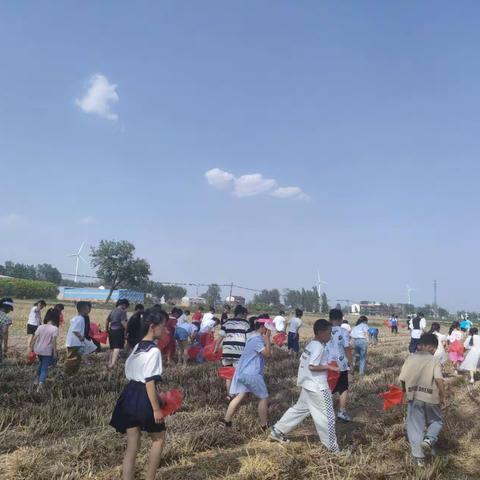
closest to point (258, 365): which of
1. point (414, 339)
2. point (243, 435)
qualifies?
point (243, 435)

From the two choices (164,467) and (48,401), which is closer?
(164,467)

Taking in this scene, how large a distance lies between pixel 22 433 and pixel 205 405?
2.88m

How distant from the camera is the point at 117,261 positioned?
61625mm

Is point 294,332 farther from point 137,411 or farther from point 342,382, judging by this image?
point 137,411

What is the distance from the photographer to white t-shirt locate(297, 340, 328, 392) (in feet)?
19.1

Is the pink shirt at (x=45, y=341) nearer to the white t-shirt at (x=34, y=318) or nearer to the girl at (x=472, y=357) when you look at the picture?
the white t-shirt at (x=34, y=318)

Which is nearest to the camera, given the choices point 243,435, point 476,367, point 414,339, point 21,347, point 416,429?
point 416,429

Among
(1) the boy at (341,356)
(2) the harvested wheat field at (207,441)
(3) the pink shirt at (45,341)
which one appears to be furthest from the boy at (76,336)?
(1) the boy at (341,356)

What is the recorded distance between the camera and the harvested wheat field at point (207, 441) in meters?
5.05

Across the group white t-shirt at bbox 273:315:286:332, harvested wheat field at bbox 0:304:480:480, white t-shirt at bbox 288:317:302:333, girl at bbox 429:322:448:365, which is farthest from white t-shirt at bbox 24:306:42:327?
girl at bbox 429:322:448:365

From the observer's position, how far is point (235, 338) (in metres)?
8.10

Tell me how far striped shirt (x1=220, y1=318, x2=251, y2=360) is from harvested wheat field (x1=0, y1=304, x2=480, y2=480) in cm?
87

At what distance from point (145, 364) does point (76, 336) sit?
234 inches

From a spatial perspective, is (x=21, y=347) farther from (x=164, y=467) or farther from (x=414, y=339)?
(x=414, y=339)
